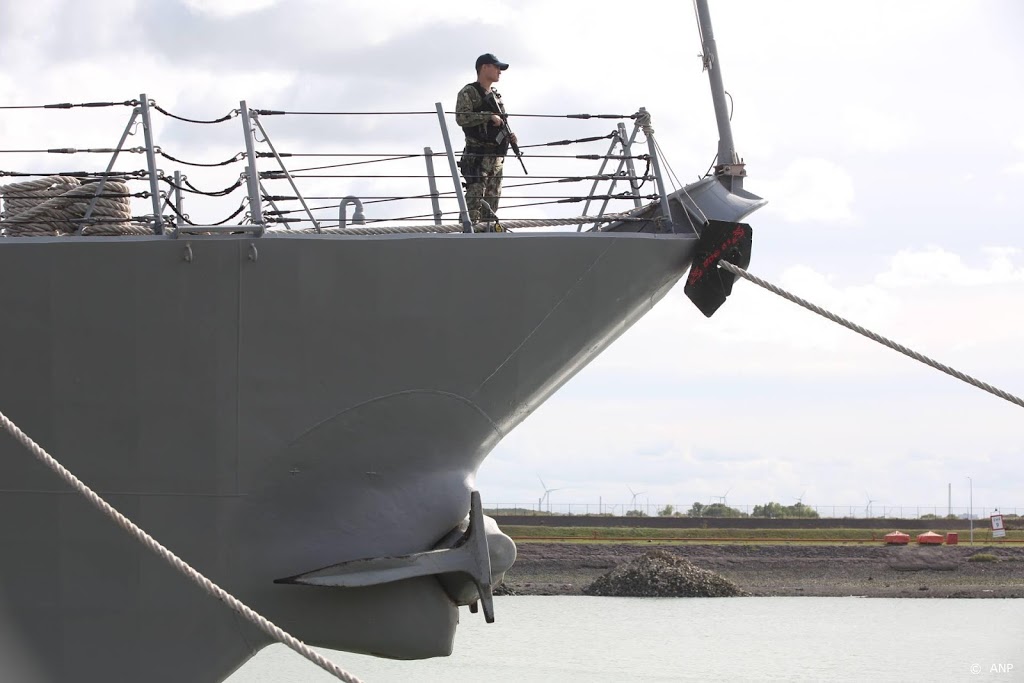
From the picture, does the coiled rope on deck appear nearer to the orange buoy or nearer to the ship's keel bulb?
the ship's keel bulb

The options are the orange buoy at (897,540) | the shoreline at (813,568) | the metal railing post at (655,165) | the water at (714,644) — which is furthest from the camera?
the orange buoy at (897,540)

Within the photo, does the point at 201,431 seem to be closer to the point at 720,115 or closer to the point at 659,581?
the point at 720,115

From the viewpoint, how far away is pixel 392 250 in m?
7.61

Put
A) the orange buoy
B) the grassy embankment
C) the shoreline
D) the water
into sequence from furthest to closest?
the grassy embankment, the orange buoy, the shoreline, the water

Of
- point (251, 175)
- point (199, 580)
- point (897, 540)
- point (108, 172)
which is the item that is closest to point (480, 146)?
point (251, 175)

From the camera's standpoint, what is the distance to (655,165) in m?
8.46

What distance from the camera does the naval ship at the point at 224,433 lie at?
749 centimetres

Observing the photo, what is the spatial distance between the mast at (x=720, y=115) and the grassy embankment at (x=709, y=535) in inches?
1302

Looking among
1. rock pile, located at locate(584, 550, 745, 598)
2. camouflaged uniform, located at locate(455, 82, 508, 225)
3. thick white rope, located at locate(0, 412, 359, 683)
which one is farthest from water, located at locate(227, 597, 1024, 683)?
thick white rope, located at locate(0, 412, 359, 683)

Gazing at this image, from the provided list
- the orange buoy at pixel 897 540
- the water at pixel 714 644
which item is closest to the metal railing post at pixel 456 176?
the water at pixel 714 644

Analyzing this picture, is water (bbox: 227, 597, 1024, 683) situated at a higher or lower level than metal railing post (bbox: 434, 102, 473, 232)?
lower

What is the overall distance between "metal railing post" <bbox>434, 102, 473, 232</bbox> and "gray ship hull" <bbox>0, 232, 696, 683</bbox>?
28cm

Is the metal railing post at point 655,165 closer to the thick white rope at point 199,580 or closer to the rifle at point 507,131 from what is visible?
the rifle at point 507,131

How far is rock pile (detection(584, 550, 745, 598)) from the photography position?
33.8 metres
